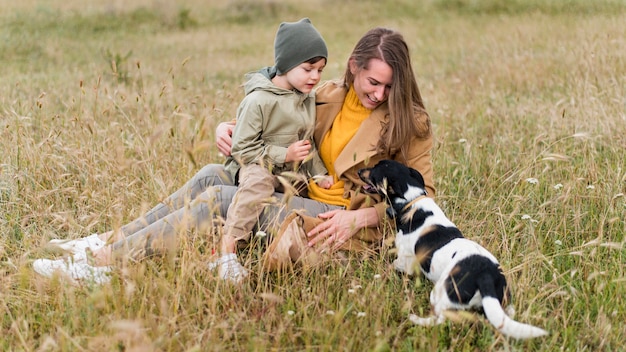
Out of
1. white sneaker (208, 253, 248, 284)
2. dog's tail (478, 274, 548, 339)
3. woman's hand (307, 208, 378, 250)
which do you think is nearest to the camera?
dog's tail (478, 274, 548, 339)

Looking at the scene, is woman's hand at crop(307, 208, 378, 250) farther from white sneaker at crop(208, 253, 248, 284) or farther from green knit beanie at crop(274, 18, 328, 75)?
green knit beanie at crop(274, 18, 328, 75)

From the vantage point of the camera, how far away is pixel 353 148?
3875 mm

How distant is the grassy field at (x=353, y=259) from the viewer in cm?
297

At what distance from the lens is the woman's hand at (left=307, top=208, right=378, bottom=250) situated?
3.66 meters

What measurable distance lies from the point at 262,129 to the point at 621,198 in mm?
2469

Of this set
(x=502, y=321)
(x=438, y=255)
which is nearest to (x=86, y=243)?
(x=438, y=255)

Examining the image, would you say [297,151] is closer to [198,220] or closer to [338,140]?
[338,140]

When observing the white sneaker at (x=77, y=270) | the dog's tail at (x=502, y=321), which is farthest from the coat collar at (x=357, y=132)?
the white sneaker at (x=77, y=270)

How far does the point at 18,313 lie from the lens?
3.15m

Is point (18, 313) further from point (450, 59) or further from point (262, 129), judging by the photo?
point (450, 59)

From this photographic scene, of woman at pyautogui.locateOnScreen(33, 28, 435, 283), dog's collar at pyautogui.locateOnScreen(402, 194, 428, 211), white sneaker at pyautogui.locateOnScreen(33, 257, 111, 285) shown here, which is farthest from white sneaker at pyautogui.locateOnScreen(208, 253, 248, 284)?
dog's collar at pyautogui.locateOnScreen(402, 194, 428, 211)

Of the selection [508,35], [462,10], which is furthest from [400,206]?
[462,10]

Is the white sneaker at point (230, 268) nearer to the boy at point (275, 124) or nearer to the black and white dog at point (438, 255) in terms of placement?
the boy at point (275, 124)

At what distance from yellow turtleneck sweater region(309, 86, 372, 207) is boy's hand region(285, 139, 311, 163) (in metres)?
0.30
